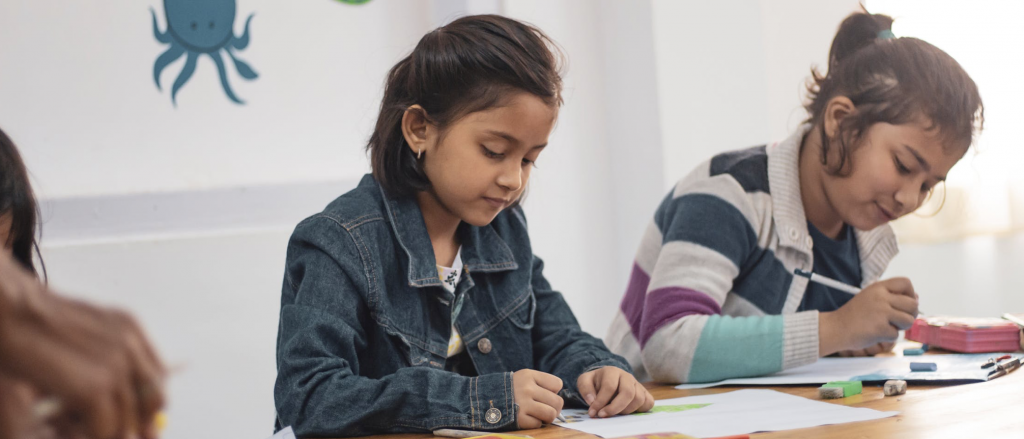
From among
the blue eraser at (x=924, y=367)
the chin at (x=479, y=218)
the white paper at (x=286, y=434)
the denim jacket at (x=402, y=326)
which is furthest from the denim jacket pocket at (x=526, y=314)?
the blue eraser at (x=924, y=367)

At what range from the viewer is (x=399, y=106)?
1.04m

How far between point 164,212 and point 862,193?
4.10ft

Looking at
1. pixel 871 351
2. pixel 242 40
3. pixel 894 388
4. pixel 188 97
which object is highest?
pixel 242 40

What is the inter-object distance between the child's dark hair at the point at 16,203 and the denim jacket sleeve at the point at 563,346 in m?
0.66

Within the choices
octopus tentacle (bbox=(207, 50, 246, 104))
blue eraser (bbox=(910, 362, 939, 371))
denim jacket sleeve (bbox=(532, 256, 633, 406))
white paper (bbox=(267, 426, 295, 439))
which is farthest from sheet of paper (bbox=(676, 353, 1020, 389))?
octopus tentacle (bbox=(207, 50, 246, 104))

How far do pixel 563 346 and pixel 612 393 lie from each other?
0.62 ft

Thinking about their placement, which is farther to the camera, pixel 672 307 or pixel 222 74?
pixel 222 74

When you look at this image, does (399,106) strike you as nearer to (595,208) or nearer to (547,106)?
(547,106)

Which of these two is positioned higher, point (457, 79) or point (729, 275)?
point (457, 79)

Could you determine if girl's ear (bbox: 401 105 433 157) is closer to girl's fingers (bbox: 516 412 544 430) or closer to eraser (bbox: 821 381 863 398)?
girl's fingers (bbox: 516 412 544 430)

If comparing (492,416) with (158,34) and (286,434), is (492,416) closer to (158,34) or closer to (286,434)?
(286,434)

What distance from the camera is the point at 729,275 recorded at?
1.20 m

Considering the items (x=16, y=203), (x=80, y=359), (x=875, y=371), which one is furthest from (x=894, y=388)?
(x=16, y=203)

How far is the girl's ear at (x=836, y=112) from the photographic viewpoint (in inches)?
49.8
